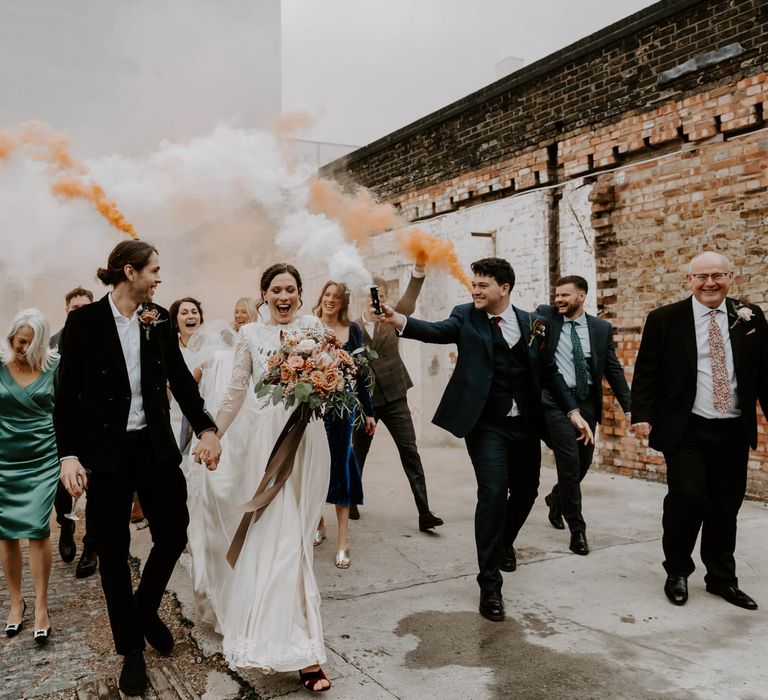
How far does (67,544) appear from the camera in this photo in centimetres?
Answer: 543

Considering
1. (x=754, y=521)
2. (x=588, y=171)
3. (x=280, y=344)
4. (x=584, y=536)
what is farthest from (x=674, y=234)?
(x=280, y=344)

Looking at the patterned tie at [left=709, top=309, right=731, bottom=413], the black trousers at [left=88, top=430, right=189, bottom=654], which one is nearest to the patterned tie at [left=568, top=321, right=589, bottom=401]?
the patterned tie at [left=709, top=309, right=731, bottom=413]

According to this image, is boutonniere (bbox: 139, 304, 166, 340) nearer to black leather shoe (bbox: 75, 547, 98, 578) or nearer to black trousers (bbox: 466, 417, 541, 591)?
black trousers (bbox: 466, 417, 541, 591)

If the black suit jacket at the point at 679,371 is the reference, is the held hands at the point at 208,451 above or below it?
below

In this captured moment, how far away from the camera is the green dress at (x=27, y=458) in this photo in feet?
13.3

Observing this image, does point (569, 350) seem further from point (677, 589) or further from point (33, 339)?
point (33, 339)

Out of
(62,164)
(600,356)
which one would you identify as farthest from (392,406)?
(62,164)

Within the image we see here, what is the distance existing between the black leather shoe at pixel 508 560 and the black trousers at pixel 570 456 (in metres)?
0.74

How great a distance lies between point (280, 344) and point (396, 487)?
14.6 ft

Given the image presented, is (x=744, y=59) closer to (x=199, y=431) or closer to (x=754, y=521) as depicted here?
(x=754, y=521)

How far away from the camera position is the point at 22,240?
8953 mm

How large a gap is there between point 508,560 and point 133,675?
2.67m

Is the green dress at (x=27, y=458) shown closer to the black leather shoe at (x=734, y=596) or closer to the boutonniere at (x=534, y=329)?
the boutonniere at (x=534, y=329)

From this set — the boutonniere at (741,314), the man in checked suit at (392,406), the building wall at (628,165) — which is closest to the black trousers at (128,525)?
the man in checked suit at (392,406)
